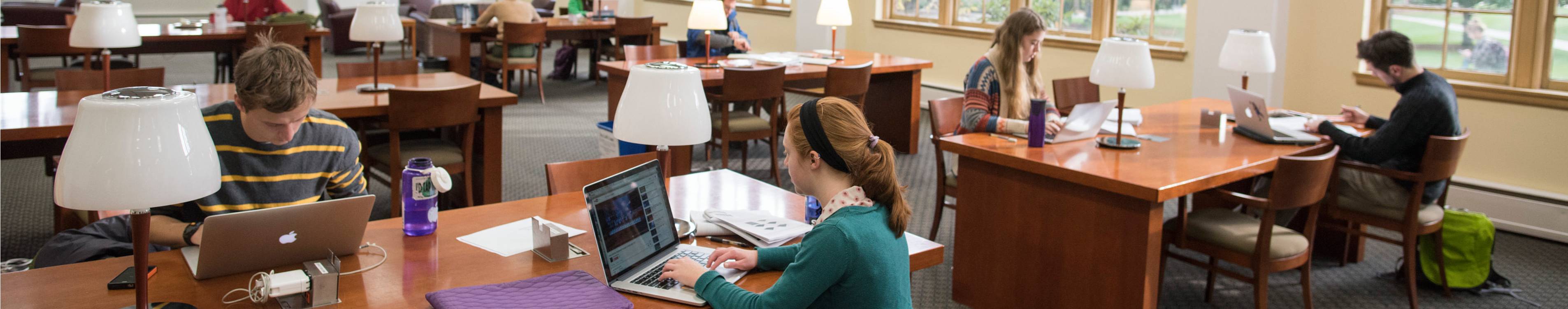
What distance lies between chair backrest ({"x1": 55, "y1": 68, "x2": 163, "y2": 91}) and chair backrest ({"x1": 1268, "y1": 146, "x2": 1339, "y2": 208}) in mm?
4013

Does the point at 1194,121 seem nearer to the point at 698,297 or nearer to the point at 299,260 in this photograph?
the point at 698,297

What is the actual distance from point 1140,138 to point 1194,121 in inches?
22.4

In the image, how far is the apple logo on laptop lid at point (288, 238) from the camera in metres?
1.86

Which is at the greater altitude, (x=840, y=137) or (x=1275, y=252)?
→ (x=840, y=137)

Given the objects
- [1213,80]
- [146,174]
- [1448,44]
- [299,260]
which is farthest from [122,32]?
[1448,44]

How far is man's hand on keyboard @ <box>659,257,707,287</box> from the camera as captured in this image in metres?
1.86

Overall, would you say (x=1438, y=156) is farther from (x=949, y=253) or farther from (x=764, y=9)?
(x=764, y=9)

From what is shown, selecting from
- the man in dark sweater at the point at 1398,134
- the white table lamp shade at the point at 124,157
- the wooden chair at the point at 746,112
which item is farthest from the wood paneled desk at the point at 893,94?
the white table lamp shade at the point at 124,157

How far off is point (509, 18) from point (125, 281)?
20.2ft

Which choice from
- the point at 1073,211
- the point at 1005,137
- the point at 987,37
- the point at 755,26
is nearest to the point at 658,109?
the point at 1073,211

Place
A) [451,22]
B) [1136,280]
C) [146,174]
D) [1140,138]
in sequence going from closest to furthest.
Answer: [146,174], [1136,280], [1140,138], [451,22]

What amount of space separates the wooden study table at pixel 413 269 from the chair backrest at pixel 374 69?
2.37 metres

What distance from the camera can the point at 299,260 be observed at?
1.93 meters

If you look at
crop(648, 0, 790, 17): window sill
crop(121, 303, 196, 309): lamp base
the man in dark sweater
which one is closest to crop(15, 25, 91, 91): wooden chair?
crop(121, 303, 196, 309): lamp base
